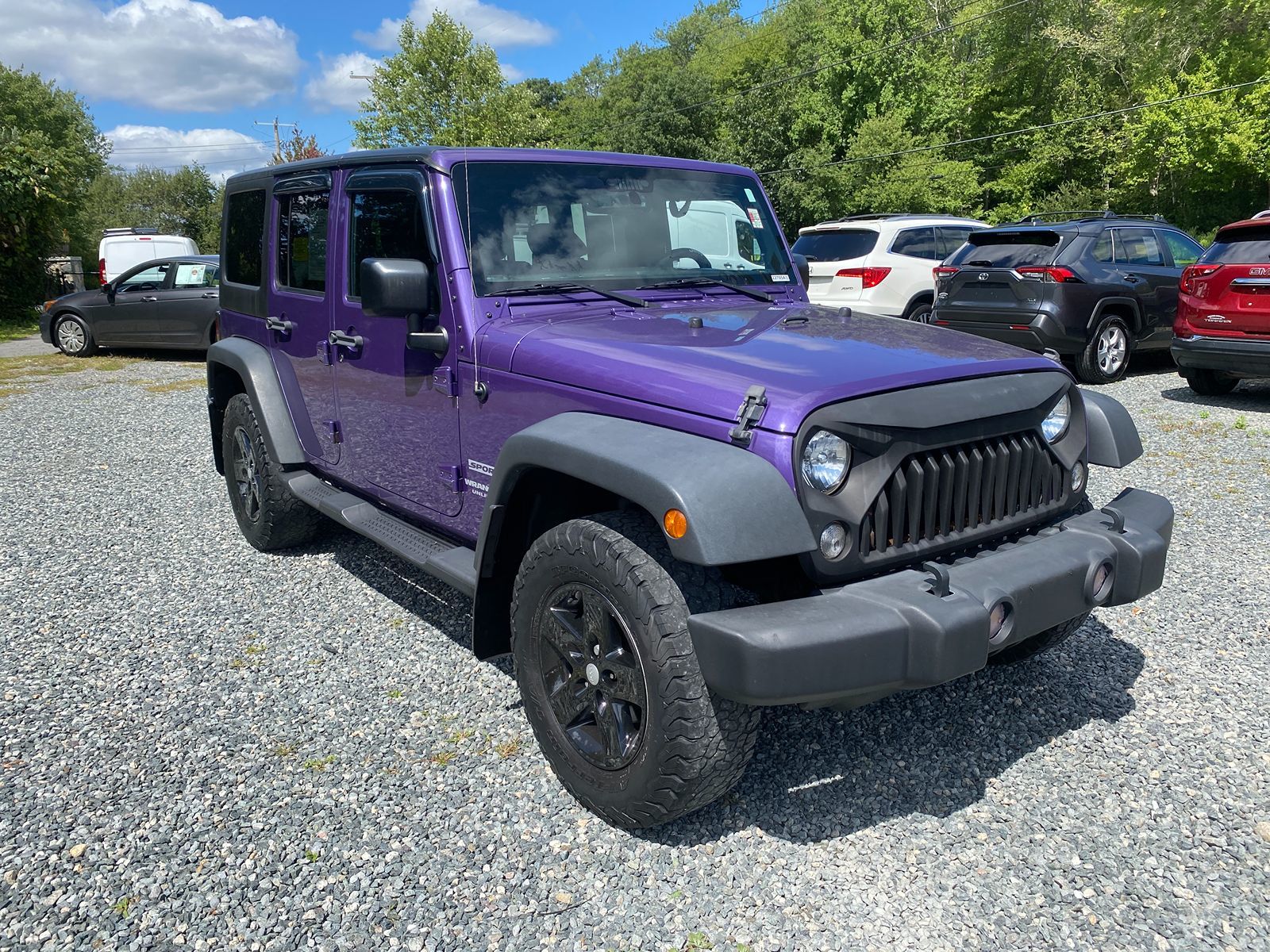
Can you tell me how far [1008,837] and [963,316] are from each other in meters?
7.98

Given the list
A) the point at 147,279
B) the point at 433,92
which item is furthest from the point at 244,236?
the point at 433,92

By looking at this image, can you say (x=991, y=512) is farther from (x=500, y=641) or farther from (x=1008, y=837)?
(x=500, y=641)

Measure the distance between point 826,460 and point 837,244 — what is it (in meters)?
9.92

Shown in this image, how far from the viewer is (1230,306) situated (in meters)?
8.30

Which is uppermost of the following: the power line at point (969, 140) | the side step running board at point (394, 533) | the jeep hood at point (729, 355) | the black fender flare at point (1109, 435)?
the power line at point (969, 140)

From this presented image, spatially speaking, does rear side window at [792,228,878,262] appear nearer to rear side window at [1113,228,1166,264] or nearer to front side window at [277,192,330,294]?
rear side window at [1113,228,1166,264]

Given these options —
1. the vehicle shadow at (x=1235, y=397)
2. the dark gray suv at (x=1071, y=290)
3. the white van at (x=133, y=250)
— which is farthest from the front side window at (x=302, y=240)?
the white van at (x=133, y=250)

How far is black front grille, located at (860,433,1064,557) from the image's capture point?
2.55 metres

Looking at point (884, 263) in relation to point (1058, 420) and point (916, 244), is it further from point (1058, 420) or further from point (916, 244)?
point (1058, 420)

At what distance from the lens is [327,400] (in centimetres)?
441

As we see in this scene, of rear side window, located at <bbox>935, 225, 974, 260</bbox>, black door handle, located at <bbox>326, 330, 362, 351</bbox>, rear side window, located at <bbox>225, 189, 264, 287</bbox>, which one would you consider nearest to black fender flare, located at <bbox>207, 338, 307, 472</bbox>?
rear side window, located at <bbox>225, 189, 264, 287</bbox>

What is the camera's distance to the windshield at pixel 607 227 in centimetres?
342

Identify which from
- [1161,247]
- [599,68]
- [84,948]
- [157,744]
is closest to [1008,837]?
[84,948]

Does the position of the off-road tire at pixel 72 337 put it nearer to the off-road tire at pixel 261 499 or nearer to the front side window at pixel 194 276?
the front side window at pixel 194 276
